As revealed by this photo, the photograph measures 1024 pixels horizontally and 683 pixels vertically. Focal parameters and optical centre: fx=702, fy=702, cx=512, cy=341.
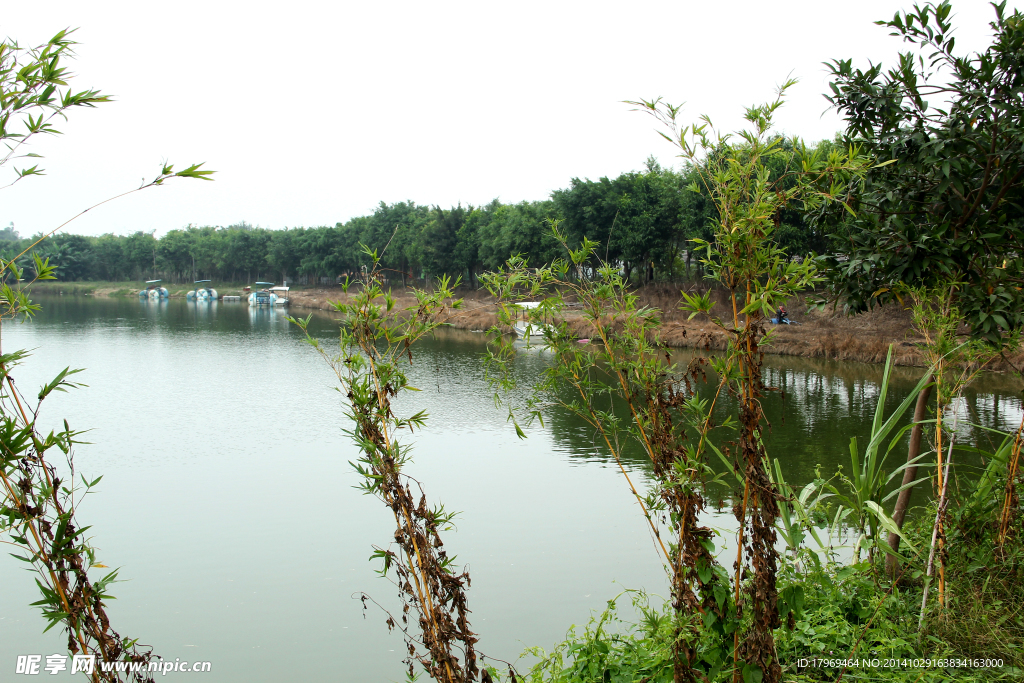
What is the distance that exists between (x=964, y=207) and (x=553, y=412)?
8873mm

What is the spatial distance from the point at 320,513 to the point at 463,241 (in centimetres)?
2983

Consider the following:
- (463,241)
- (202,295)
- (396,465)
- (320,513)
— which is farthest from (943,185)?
(202,295)

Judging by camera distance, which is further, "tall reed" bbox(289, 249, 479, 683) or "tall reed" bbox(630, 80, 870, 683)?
"tall reed" bbox(289, 249, 479, 683)

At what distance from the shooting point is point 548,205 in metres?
28.6

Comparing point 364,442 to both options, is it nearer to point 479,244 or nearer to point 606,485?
point 606,485

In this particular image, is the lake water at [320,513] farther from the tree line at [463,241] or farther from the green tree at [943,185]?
the tree line at [463,241]

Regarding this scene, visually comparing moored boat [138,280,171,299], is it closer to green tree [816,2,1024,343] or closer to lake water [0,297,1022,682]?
lake water [0,297,1022,682]

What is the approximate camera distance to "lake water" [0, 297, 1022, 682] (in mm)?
5043

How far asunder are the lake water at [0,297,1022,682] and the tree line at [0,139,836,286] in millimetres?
2610

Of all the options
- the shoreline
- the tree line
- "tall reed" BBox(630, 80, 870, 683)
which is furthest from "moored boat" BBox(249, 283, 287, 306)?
"tall reed" BBox(630, 80, 870, 683)

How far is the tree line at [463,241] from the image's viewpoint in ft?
77.8

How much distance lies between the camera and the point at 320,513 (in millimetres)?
7484

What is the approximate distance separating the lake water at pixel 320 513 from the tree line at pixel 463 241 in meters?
2.61

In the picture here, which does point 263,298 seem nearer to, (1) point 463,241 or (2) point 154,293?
(2) point 154,293
